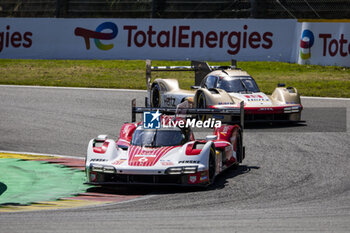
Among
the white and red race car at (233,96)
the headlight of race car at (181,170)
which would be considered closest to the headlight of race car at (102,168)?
the headlight of race car at (181,170)

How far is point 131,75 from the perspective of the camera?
2508cm

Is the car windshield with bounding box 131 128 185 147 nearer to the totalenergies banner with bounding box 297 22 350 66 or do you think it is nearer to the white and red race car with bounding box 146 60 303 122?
the white and red race car with bounding box 146 60 303 122

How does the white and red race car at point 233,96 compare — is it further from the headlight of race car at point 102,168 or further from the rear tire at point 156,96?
the headlight of race car at point 102,168

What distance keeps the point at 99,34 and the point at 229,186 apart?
17.6 m

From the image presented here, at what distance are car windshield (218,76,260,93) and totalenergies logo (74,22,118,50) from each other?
10549mm

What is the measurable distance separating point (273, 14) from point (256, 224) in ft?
63.8

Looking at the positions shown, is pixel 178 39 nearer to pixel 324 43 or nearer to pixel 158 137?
pixel 324 43

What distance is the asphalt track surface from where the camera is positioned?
738cm

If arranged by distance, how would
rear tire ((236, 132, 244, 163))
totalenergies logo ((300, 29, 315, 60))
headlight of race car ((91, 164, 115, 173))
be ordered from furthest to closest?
1. totalenergies logo ((300, 29, 315, 60))
2. rear tire ((236, 132, 244, 163))
3. headlight of race car ((91, 164, 115, 173))

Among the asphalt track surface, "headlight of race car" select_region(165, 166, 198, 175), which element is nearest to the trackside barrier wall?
the asphalt track surface

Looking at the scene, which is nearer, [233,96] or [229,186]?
[229,186]

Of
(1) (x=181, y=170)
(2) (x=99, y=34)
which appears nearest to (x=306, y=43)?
(2) (x=99, y=34)

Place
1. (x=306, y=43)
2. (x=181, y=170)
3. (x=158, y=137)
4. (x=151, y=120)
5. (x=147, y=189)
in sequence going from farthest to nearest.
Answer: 1. (x=306, y=43)
2. (x=151, y=120)
3. (x=158, y=137)
4. (x=147, y=189)
5. (x=181, y=170)

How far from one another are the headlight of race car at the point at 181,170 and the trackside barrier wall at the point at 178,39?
49.9ft
